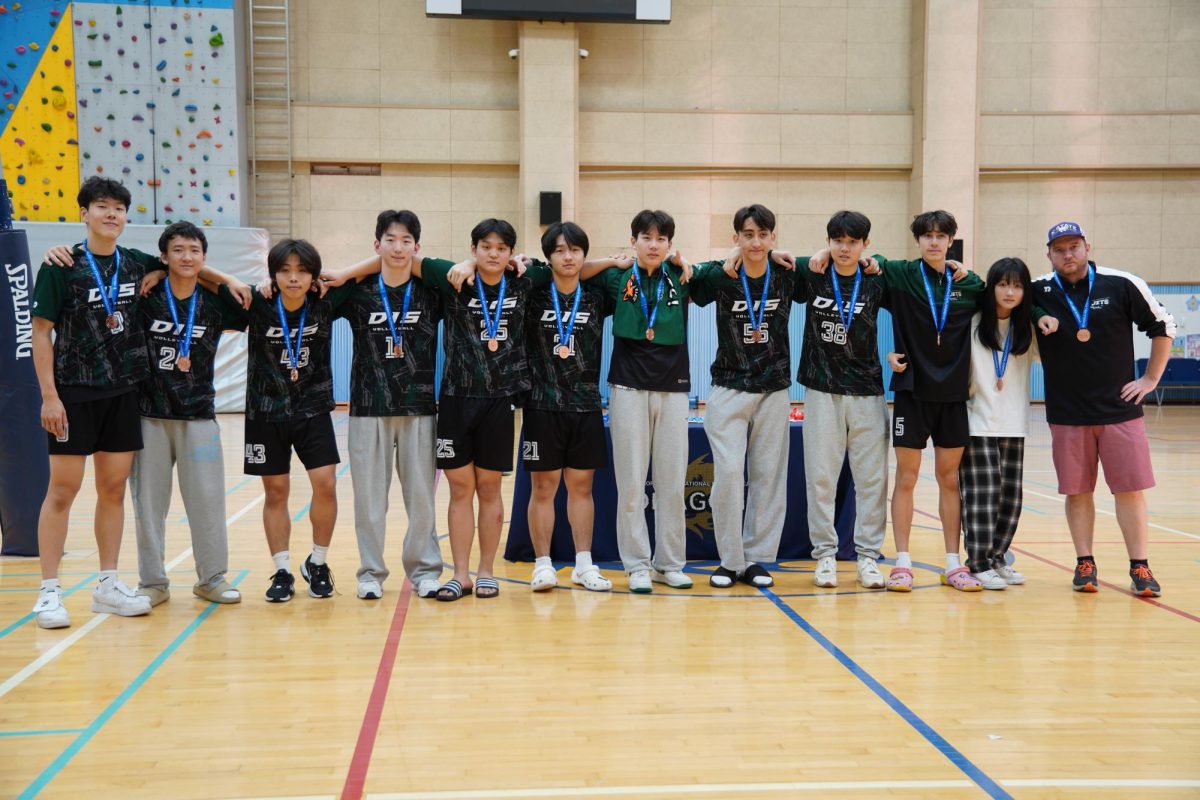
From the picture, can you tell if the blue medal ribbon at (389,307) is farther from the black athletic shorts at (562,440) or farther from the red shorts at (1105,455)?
the red shorts at (1105,455)

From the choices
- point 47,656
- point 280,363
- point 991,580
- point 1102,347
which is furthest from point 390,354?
point 1102,347

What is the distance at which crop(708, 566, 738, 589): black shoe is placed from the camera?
17.4 ft

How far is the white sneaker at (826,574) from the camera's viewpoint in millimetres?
5340

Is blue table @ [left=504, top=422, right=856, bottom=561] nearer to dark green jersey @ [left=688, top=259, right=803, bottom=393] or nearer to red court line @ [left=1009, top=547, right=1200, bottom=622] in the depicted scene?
dark green jersey @ [left=688, top=259, right=803, bottom=393]

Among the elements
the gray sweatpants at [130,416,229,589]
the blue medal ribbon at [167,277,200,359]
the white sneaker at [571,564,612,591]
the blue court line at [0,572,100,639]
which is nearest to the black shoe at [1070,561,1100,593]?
the white sneaker at [571,564,612,591]

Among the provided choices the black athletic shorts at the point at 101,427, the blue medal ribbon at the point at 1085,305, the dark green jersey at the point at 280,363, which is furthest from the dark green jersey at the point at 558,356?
the blue medal ribbon at the point at 1085,305

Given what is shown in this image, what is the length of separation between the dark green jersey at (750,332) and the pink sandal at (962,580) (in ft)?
4.40

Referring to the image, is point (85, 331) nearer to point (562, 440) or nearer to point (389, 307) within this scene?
point (389, 307)

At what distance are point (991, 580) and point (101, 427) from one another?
14.7 feet

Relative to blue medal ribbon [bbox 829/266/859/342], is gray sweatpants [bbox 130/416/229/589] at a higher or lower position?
lower

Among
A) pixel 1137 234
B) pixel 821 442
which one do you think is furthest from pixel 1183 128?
pixel 821 442

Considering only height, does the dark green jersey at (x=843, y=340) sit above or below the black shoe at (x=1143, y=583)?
above

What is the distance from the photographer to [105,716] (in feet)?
11.2

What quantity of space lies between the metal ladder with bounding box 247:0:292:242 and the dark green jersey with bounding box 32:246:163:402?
45.1 feet
